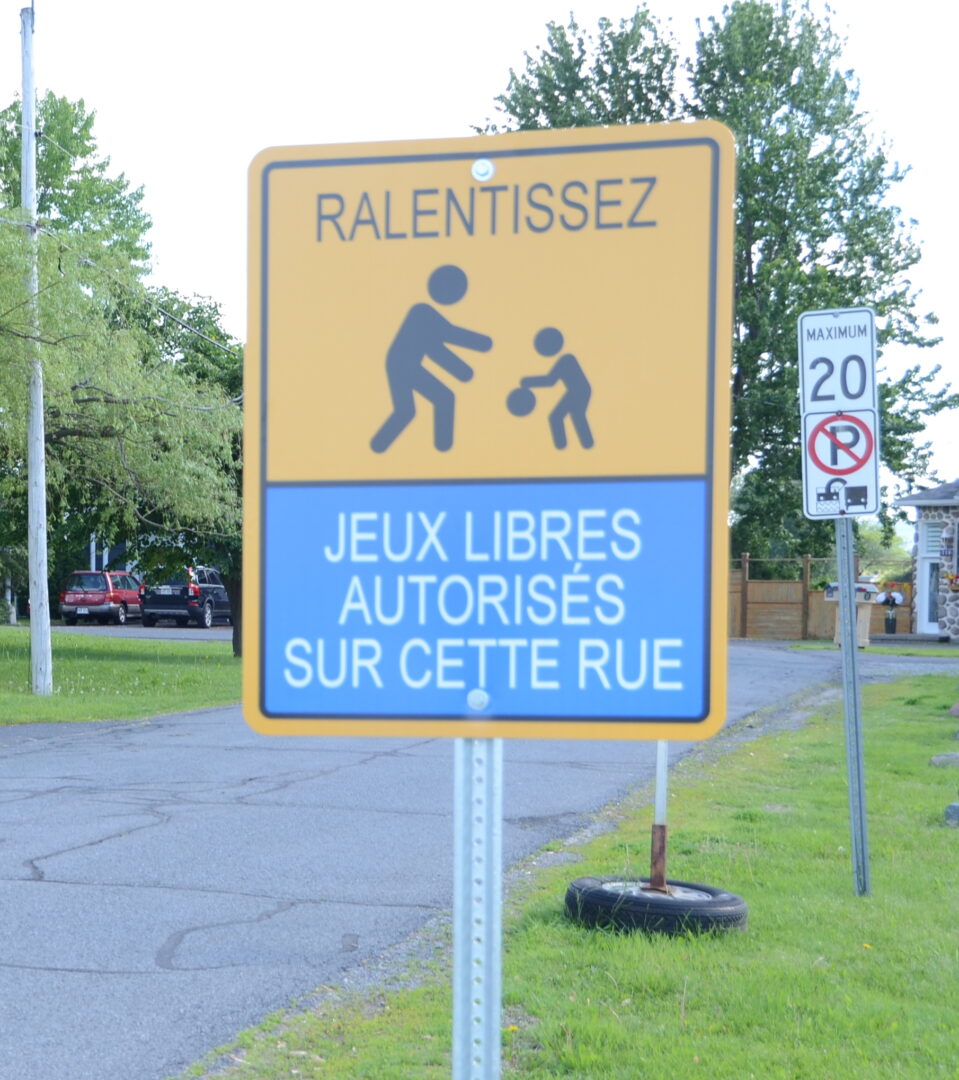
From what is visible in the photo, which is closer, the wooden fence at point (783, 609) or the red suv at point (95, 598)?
the wooden fence at point (783, 609)

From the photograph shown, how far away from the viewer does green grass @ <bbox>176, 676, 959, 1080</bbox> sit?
4527mm

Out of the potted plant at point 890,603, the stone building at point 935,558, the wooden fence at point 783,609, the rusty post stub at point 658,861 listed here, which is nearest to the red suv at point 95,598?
the wooden fence at point 783,609

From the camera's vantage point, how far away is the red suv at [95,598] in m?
44.7

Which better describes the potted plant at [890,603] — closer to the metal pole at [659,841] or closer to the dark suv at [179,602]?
the dark suv at [179,602]

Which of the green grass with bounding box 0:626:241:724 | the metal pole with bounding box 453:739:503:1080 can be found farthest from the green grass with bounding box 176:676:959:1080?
the green grass with bounding box 0:626:241:724

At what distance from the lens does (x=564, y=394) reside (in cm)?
205

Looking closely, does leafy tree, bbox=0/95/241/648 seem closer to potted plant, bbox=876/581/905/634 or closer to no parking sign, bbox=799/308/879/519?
no parking sign, bbox=799/308/879/519

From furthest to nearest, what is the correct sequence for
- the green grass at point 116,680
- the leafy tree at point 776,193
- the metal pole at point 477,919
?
the leafy tree at point 776,193
the green grass at point 116,680
the metal pole at point 477,919

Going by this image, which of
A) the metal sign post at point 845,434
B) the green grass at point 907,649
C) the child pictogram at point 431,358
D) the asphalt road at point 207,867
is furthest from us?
the green grass at point 907,649

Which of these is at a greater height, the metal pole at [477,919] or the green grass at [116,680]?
the metal pole at [477,919]

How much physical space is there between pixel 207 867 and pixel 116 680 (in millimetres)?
14430

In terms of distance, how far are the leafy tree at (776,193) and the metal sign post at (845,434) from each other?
34.3m

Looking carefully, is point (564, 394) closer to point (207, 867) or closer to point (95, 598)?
point (207, 867)

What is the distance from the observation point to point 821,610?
1687 inches
